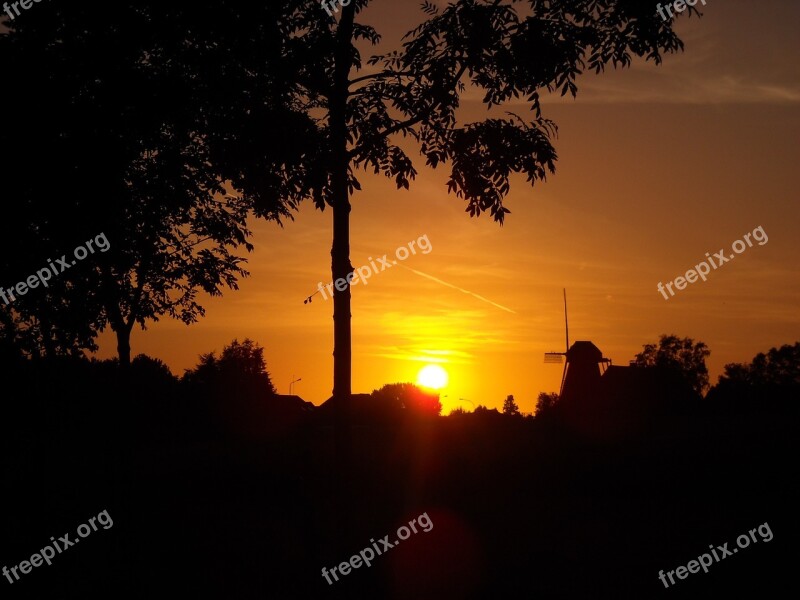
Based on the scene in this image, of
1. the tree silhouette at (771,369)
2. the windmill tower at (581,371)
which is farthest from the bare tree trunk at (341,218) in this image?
the tree silhouette at (771,369)

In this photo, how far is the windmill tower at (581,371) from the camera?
76.7m

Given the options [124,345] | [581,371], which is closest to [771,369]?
[581,371]

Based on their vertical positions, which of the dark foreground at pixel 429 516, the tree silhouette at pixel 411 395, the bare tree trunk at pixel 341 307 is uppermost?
the tree silhouette at pixel 411 395

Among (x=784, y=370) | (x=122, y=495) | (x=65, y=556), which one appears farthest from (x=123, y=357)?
(x=784, y=370)

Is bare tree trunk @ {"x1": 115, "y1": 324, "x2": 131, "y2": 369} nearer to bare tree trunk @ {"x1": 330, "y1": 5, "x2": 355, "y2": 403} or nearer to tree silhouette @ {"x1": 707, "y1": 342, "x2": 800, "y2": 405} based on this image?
bare tree trunk @ {"x1": 330, "y1": 5, "x2": 355, "y2": 403}

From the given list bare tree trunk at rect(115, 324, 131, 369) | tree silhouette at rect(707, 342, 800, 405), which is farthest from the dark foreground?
tree silhouette at rect(707, 342, 800, 405)

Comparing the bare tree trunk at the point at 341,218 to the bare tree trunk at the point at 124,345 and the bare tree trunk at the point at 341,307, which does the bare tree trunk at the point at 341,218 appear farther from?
the bare tree trunk at the point at 124,345

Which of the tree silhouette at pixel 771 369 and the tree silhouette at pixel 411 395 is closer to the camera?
the tree silhouette at pixel 771 369

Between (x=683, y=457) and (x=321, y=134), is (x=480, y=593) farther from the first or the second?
(x=683, y=457)

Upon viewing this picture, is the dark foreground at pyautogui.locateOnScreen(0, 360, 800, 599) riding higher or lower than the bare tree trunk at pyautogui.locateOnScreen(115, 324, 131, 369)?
lower

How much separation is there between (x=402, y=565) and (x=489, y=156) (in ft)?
27.5

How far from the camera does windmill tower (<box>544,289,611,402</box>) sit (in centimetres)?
7669

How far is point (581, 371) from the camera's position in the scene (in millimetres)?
78500

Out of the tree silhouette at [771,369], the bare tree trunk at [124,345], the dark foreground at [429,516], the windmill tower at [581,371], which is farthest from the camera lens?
the tree silhouette at [771,369]
